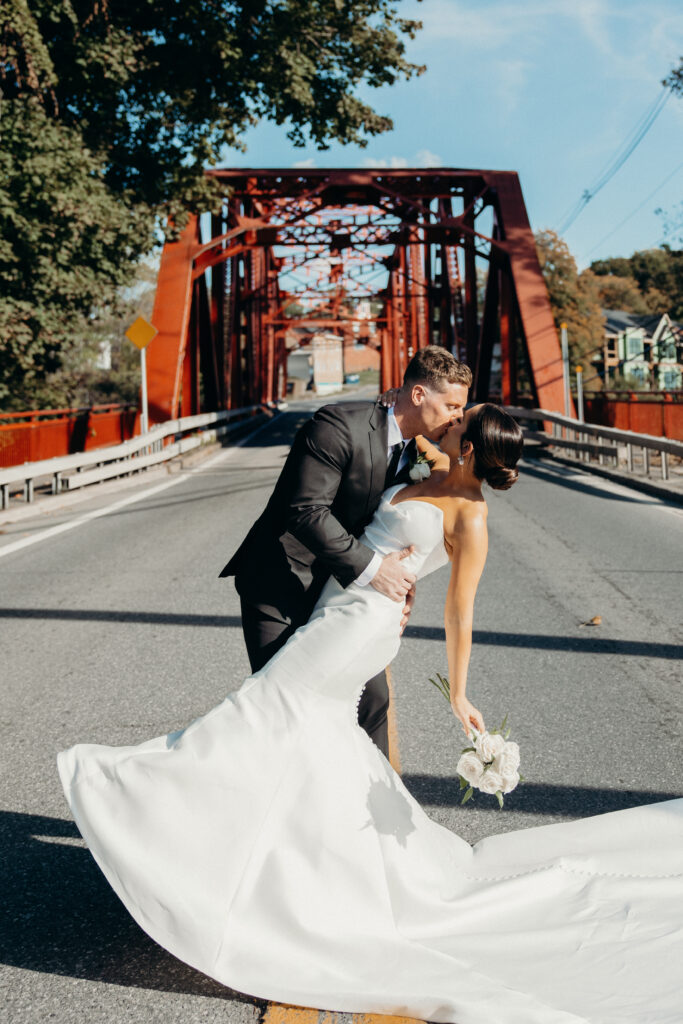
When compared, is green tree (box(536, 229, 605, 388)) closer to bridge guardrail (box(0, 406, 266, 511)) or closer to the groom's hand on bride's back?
bridge guardrail (box(0, 406, 266, 511))

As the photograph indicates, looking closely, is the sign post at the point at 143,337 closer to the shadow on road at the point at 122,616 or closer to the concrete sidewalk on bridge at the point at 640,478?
the concrete sidewalk on bridge at the point at 640,478

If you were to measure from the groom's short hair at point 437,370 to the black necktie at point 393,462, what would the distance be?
265 mm

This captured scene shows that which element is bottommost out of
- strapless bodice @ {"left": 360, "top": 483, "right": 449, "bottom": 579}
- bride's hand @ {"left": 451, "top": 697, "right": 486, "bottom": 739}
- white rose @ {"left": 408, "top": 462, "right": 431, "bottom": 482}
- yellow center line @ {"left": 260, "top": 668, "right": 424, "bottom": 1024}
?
yellow center line @ {"left": 260, "top": 668, "right": 424, "bottom": 1024}

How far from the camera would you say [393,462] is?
350 cm

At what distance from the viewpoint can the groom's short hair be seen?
3.29 m

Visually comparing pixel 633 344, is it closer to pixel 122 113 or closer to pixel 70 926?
pixel 122 113

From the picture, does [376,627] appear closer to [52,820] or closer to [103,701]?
[52,820]

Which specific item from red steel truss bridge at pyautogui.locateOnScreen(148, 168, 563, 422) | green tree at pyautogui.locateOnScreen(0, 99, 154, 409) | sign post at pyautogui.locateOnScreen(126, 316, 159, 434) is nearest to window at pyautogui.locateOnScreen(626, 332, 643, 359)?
red steel truss bridge at pyautogui.locateOnScreen(148, 168, 563, 422)

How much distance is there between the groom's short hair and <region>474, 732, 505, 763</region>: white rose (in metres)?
1.16

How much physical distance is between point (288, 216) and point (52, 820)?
30206 mm

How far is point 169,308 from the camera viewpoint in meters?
24.5

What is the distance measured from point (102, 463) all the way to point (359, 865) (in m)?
17.8

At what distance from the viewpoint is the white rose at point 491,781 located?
3139mm

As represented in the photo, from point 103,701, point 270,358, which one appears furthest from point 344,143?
point 270,358
